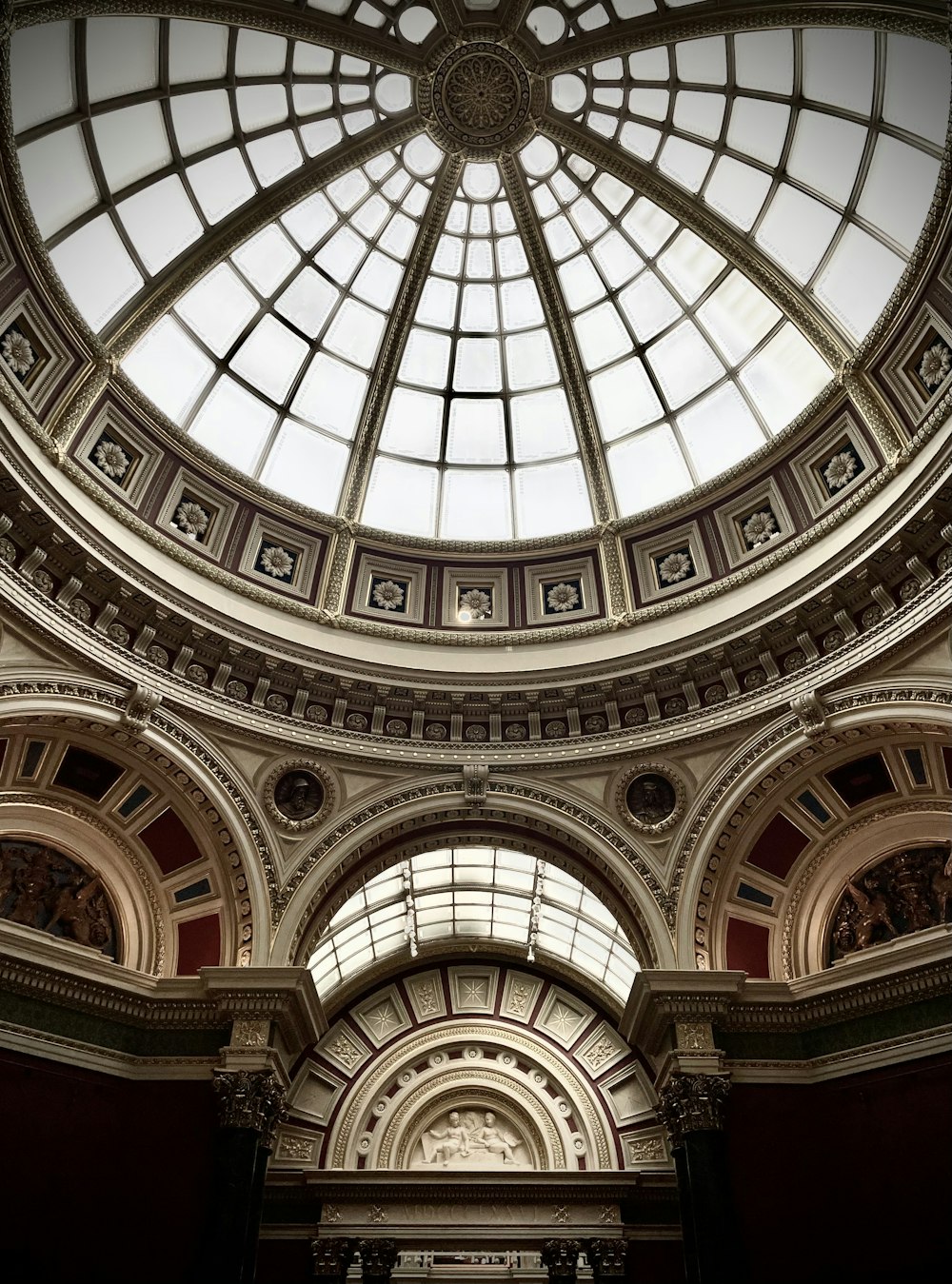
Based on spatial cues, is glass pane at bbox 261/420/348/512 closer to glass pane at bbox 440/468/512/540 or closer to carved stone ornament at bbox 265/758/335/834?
glass pane at bbox 440/468/512/540

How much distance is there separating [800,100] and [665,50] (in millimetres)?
2367

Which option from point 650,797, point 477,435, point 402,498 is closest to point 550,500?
point 477,435

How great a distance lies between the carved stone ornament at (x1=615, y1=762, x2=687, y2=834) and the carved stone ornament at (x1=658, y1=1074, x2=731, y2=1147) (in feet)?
11.8

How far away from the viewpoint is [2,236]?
12.0 m

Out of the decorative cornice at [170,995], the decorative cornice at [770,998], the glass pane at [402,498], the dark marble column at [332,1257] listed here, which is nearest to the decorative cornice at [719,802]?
the decorative cornice at [770,998]

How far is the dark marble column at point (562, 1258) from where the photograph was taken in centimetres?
1823

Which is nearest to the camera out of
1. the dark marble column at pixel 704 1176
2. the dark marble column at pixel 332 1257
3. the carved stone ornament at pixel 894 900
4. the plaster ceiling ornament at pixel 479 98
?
the dark marble column at pixel 704 1176

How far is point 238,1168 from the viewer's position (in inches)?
476

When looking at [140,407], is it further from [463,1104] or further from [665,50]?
[463,1104]

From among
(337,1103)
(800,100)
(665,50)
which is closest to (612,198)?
(665,50)

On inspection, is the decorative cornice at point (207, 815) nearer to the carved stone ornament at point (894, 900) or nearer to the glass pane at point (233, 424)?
the glass pane at point (233, 424)

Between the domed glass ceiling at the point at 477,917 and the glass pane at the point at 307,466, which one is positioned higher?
the glass pane at the point at 307,466

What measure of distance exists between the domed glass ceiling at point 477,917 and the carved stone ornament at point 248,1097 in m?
6.92

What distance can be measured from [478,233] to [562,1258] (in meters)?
19.3
